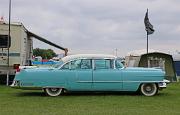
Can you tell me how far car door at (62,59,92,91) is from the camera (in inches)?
625

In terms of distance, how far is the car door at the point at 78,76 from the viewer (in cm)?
1588

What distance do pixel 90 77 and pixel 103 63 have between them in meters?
0.75

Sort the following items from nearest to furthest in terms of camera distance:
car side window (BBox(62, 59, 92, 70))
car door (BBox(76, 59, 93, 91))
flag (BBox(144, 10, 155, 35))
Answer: car door (BBox(76, 59, 93, 91))
car side window (BBox(62, 59, 92, 70))
flag (BBox(144, 10, 155, 35))

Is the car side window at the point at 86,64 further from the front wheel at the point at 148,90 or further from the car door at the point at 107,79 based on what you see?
the front wheel at the point at 148,90

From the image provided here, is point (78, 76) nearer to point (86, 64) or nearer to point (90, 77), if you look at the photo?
point (90, 77)

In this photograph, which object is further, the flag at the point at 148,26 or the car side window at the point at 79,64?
the flag at the point at 148,26

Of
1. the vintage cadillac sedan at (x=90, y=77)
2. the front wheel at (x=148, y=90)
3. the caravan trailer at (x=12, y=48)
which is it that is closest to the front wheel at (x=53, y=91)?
the vintage cadillac sedan at (x=90, y=77)

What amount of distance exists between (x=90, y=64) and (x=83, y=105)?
3354 millimetres

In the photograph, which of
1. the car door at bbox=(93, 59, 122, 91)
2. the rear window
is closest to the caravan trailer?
the rear window

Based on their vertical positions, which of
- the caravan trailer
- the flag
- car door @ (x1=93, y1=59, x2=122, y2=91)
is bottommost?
car door @ (x1=93, y1=59, x2=122, y2=91)

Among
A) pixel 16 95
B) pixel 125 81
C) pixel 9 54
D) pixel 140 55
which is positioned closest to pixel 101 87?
pixel 125 81

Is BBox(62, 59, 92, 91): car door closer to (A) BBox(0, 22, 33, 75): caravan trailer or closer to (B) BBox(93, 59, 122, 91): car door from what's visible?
(B) BBox(93, 59, 122, 91): car door

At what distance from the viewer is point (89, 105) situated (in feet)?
42.8

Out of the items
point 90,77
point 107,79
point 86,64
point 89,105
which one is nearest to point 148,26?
point 86,64
